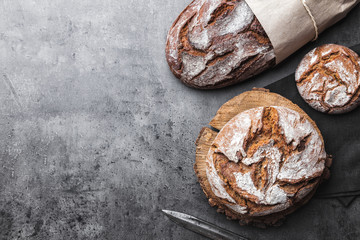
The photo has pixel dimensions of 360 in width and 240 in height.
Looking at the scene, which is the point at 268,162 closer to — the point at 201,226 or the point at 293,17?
the point at 201,226

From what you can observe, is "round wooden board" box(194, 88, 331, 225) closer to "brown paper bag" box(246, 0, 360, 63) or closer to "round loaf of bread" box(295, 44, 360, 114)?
"round loaf of bread" box(295, 44, 360, 114)

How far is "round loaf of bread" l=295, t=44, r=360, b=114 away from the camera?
1.63 meters

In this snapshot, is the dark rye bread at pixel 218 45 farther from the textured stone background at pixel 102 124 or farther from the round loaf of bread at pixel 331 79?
the round loaf of bread at pixel 331 79

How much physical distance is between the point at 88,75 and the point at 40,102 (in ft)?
1.31

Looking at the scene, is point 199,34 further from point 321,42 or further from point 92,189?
point 92,189

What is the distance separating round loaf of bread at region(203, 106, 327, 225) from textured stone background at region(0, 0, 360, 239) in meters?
0.34

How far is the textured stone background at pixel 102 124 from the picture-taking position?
1.84 m

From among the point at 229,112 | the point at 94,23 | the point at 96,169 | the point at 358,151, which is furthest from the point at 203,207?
the point at 94,23

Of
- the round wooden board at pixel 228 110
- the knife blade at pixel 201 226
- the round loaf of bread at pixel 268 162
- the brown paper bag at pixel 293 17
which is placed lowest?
the knife blade at pixel 201 226

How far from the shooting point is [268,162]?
1.49 m

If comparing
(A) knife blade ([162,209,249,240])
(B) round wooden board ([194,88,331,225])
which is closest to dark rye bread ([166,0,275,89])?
(B) round wooden board ([194,88,331,225])

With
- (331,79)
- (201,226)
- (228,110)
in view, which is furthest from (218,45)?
(201,226)

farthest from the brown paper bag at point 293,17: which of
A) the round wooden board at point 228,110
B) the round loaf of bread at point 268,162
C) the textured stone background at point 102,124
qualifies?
the round loaf of bread at point 268,162

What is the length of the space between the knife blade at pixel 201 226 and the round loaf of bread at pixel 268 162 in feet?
0.94
